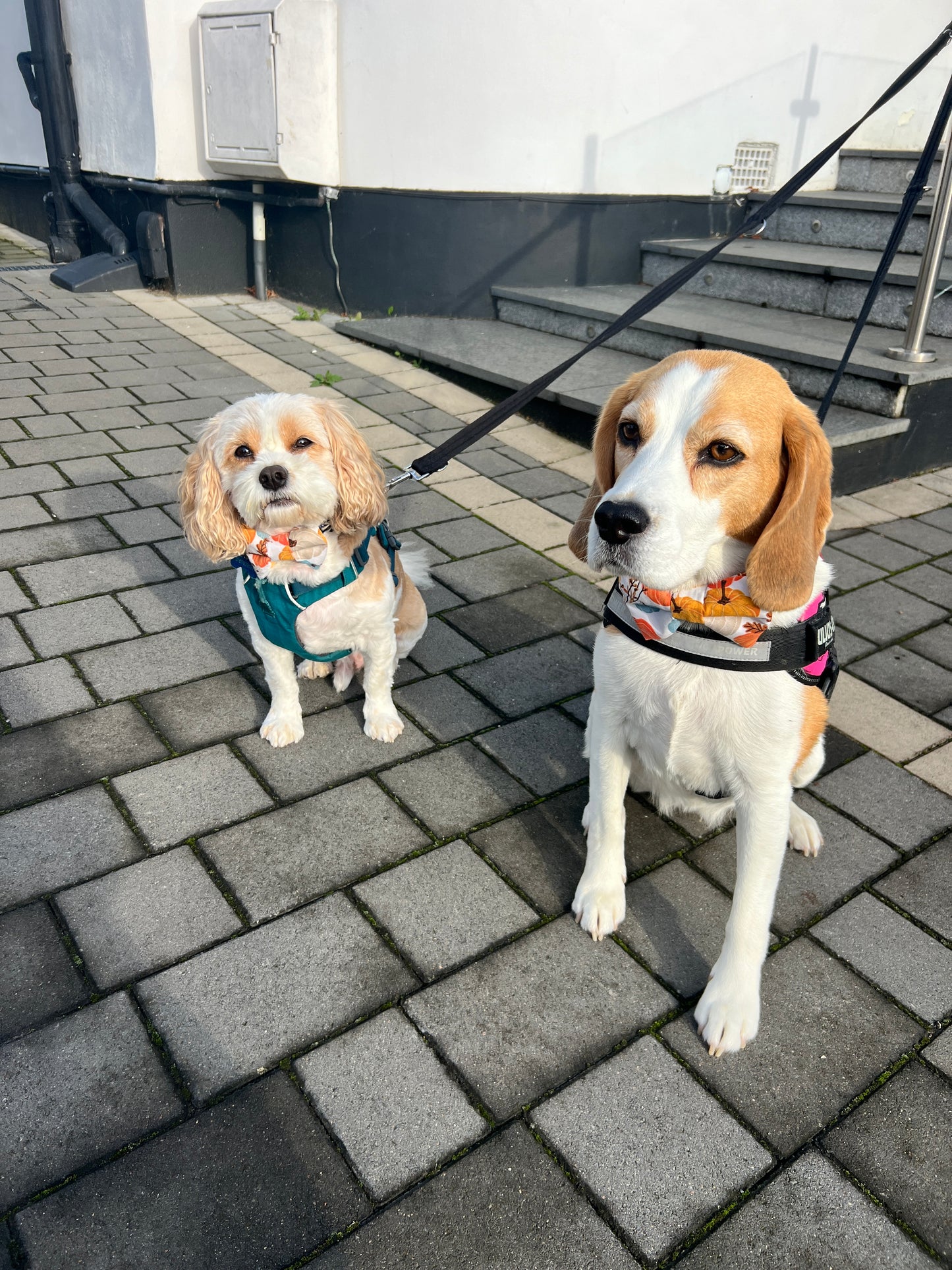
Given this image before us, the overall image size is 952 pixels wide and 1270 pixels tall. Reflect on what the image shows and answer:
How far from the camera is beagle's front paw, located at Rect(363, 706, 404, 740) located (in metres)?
3.21

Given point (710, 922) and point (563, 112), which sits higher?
point (563, 112)

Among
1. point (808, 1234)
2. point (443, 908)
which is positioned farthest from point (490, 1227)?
point (443, 908)

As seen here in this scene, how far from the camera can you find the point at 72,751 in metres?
3.04

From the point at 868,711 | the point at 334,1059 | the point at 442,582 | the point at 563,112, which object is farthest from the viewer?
the point at 563,112

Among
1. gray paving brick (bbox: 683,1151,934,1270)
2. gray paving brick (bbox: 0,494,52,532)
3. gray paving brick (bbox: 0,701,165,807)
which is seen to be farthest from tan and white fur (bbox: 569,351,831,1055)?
gray paving brick (bbox: 0,494,52,532)

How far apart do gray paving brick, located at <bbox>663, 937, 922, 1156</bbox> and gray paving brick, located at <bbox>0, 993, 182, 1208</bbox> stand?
1225 mm

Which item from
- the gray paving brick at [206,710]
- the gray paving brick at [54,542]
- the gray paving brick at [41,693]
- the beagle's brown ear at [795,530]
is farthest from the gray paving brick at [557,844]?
the gray paving brick at [54,542]

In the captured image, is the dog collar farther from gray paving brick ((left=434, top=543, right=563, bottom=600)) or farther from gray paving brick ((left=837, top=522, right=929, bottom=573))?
gray paving brick ((left=837, top=522, right=929, bottom=573))

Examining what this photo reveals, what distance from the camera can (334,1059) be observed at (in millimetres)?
2109

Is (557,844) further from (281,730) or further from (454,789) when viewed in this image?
(281,730)

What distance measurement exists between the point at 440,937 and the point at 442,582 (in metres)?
2.15

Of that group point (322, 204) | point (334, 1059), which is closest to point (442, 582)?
point (334, 1059)

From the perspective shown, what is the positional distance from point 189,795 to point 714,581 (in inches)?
69.9

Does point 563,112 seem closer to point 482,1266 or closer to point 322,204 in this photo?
point 322,204
